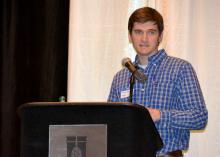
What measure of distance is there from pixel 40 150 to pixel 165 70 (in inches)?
35.6

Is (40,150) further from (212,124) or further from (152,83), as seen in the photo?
(212,124)

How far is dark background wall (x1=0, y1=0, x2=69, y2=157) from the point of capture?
3.11 metres

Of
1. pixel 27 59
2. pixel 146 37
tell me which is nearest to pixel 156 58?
pixel 146 37

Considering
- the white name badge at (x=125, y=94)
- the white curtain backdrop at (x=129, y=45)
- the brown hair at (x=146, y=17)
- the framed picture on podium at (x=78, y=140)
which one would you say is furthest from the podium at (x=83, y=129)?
the white curtain backdrop at (x=129, y=45)

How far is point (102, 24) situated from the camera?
314 centimetres

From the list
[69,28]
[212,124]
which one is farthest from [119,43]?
[212,124]

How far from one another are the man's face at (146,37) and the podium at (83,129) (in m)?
0.81

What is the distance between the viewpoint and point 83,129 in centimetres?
138

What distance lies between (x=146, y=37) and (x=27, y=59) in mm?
1277

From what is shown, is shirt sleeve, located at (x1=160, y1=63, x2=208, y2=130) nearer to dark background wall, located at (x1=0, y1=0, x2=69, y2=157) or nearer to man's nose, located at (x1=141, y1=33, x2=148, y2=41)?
man's nose, located at (x1=141, y1=33, x2=148, y2=41)

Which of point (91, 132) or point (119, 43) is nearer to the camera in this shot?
point (91, 132)

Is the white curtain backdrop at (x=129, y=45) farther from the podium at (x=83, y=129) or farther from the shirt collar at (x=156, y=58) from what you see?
the podium at (x=83, y=129)

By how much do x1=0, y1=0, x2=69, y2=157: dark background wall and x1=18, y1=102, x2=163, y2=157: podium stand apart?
1.73m

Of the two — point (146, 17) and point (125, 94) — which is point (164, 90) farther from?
point (146, 17)
